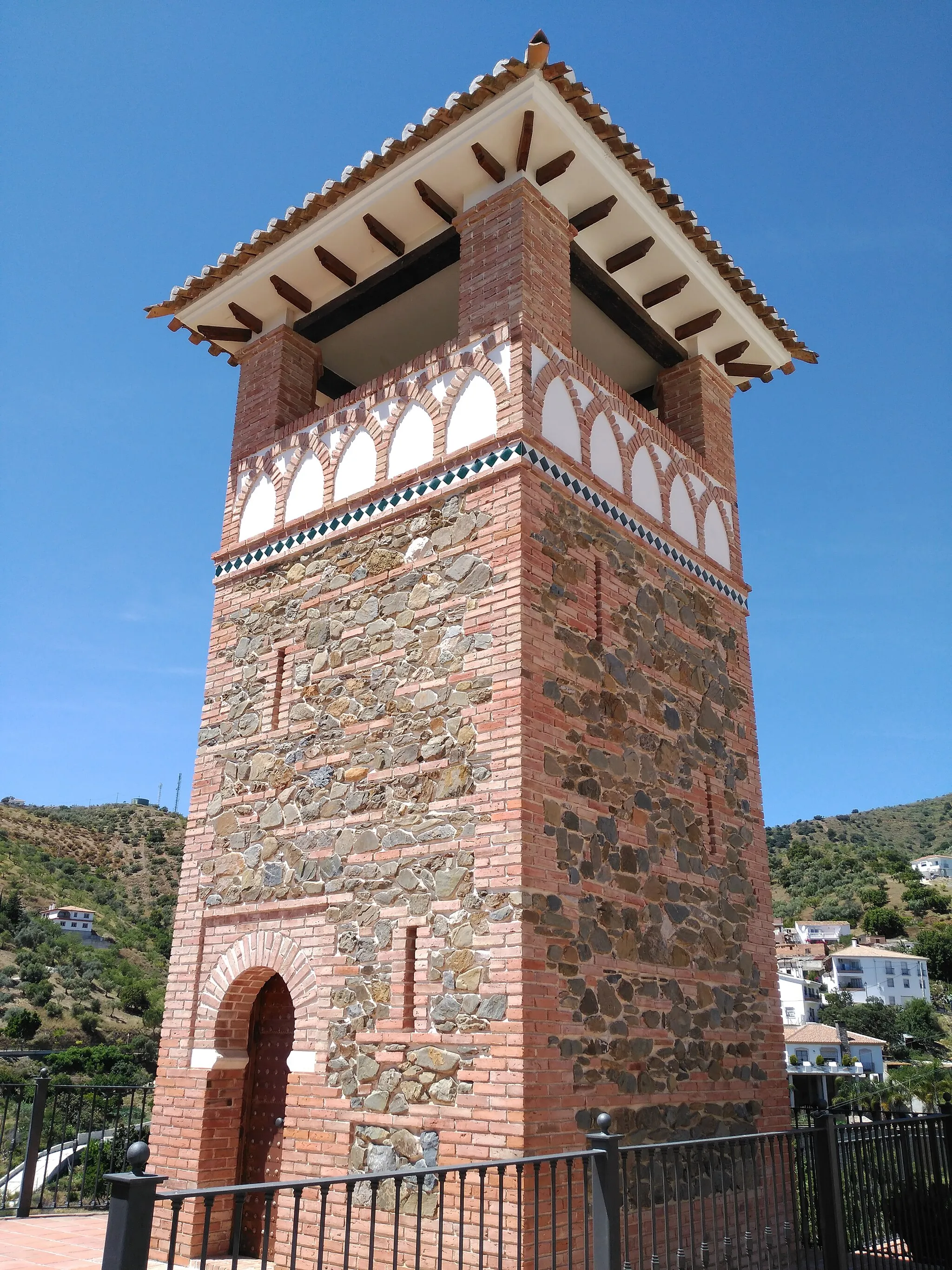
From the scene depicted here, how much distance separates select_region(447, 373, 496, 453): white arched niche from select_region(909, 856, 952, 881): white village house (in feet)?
281

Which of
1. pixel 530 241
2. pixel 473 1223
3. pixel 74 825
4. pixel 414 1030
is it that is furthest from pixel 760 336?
pixel 74 825

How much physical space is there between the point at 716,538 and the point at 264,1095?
5.75 metres

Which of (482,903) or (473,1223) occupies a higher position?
(482,903)

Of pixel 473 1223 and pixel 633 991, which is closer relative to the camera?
pixel 473 1223

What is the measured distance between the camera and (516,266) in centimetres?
720

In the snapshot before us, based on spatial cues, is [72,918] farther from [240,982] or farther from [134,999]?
[240,982]

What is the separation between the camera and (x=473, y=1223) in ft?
17.1

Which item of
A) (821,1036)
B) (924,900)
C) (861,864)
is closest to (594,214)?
(821,1036)

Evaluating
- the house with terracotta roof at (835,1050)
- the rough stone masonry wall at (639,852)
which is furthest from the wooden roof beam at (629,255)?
the house with terracotta roof at (835,1050)

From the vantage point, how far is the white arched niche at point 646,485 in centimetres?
788

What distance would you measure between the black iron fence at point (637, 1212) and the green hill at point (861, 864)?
6767 centimetres

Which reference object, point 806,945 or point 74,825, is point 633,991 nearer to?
point 74,825

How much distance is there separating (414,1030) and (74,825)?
4364cm

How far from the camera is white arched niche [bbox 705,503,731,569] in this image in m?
8.77
